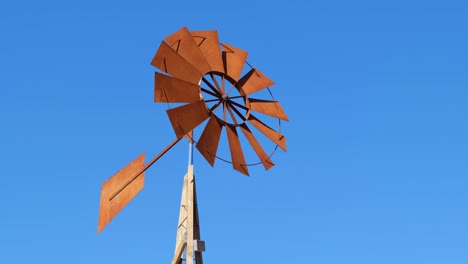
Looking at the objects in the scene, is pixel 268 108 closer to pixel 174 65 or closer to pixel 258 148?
pixel 258 148

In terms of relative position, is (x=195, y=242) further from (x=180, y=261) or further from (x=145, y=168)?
(x=145, y=168)

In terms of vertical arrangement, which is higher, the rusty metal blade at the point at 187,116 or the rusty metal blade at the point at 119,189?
the rusty metal blade at the point at 187,116

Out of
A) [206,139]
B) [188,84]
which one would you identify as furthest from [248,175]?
[188,84]

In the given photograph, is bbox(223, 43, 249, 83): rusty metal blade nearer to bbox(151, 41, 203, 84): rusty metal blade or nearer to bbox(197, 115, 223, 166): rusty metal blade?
bbox(151, 41, 203, 84): rusty metal blade

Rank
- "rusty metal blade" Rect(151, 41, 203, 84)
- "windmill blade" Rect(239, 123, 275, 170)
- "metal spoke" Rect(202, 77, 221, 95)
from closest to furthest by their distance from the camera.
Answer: "rusty metal blade" Rect(151, 41, 203, 84), "metal spoke" Rect(202, 77, 221, 95), "windmill blade" Rect(239, 123, 275, 170)

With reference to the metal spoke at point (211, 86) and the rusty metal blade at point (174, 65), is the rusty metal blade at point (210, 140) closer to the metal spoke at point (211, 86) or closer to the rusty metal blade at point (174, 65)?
the metal spoke at point (211, 86)

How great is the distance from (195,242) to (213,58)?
2756mm

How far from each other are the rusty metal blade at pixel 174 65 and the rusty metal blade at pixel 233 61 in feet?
2.46

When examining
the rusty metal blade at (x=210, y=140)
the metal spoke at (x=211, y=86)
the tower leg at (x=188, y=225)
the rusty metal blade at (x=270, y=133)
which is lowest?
the tower leg at (x=188, y=225)

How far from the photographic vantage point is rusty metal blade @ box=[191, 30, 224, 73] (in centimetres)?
1065

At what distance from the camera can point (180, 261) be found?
32.0 ft

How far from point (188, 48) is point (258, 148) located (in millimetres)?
1906

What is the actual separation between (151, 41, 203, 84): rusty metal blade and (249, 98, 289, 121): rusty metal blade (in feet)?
4.04

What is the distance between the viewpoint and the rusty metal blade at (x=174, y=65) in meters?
9.80
